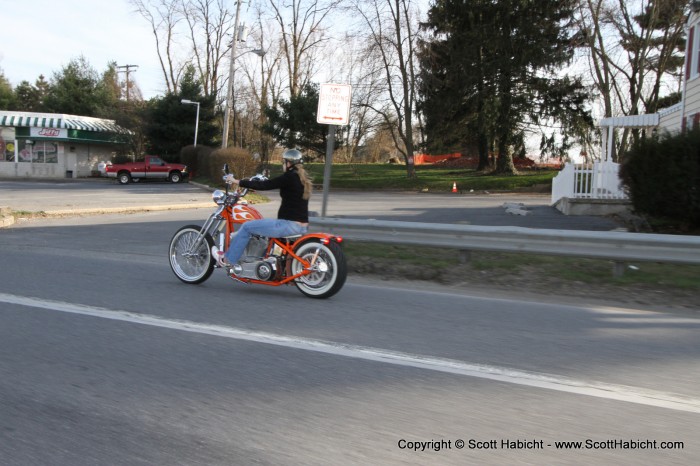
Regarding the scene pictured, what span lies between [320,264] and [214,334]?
1903mm

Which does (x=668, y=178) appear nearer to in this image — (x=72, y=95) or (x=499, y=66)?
(x=499, y=66)

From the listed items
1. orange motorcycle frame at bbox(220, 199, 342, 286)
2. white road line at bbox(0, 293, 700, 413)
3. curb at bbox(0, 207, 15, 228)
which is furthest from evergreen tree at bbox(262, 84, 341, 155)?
white road line at bbox(0, 293, 700, 413)

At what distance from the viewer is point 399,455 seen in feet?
10.8

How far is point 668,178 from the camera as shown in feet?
36.8

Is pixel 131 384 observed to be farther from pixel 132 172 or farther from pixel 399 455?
pixel 132 172

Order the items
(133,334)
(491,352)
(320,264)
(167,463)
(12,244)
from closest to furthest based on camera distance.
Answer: (167,463) < (491,352) < (133,334) < (320,264) < (12,244)

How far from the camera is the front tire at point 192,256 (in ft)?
25.8

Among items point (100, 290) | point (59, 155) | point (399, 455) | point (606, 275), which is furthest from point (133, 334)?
point (59, 155)

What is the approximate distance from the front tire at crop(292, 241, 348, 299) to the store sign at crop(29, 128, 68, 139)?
44311 millimetres

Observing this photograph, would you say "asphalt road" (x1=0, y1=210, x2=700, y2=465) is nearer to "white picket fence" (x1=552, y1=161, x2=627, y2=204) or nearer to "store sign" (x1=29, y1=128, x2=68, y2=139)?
"white picket fence" (x1=552, y1=161, x2=627, y2=204)

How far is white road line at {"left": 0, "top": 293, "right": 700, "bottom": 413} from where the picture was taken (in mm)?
4234

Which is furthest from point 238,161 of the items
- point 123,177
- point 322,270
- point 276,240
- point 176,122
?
point 322,270

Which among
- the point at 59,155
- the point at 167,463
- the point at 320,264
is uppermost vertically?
the point at 59,155

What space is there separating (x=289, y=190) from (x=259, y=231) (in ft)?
1.98
